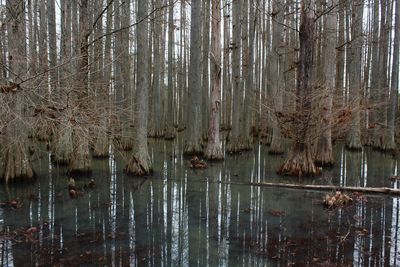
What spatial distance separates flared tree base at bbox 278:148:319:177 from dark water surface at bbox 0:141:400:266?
0.32 meters

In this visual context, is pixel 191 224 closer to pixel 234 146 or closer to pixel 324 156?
pixel 324 156

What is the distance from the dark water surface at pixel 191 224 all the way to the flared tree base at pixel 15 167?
14.2 inches

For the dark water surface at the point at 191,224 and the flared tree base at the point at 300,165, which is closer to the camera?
the dark water surface at the point at 191,224

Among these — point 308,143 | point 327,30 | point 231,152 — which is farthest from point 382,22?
point 308,143

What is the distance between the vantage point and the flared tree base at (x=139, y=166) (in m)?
9.66

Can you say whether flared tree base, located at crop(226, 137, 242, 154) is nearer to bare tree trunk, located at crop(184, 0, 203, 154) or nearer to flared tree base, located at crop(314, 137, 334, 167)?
bare tree trunk, located at crop(184, 0, 203, 154)

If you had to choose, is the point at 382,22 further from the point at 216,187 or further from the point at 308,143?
the point at 216,187

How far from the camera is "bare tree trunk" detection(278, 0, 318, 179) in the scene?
9.47 m

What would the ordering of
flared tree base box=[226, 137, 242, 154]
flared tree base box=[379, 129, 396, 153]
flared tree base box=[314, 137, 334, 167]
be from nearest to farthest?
flared tree base box=[314, 137, 334, 167] → flared tree base box=[226, 137, 242, 154] → flared tree base box=[379, 129, 396, 153]

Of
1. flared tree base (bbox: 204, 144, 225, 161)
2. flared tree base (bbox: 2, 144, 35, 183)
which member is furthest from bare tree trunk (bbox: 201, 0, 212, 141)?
flared tree base (bbox: 2, 144, 35, 183)

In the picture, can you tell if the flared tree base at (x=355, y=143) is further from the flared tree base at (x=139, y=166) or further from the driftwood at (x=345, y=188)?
the flared tree base at (x=139, y=166)

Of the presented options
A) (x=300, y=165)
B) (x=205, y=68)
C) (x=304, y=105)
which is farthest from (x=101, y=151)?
(x=205, y=68)

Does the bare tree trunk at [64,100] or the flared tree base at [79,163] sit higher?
the bare tree trunk at [64,100]

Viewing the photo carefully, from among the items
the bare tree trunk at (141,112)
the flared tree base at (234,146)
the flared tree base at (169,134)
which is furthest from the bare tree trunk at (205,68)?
the bare tree trunk at (141,112)
